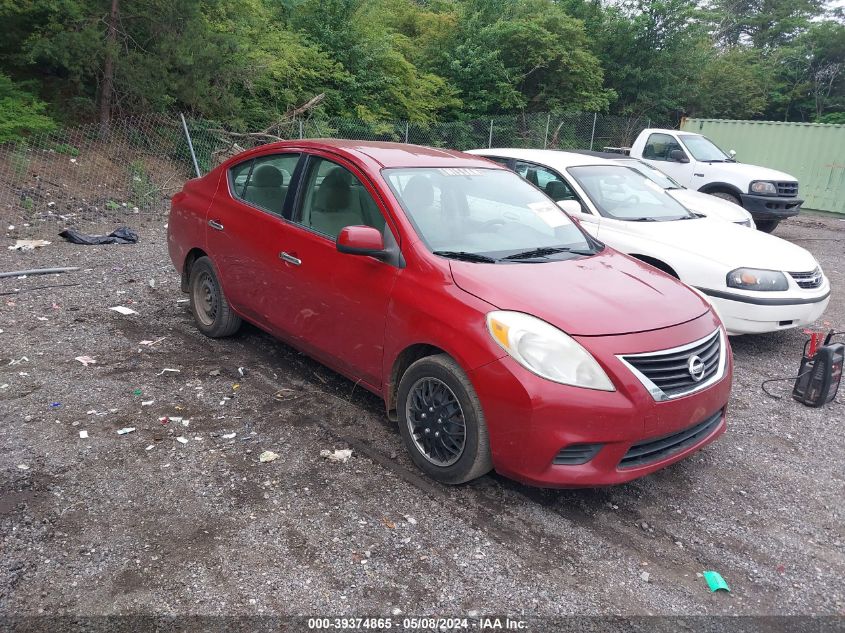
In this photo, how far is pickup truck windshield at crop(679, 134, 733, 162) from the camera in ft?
42.4

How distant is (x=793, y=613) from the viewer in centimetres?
283

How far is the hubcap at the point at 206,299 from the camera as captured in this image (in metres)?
5.50

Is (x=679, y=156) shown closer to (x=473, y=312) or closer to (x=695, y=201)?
(x=695, y=201)

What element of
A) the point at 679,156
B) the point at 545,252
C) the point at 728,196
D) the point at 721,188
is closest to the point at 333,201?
the point at 545,252

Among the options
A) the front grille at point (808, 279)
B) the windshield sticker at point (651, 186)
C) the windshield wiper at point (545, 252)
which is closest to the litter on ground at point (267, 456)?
the windshield wiper at point (545, 252)

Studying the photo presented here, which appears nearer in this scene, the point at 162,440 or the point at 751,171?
the point at 162,440

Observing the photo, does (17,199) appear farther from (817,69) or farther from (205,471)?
(817,69)

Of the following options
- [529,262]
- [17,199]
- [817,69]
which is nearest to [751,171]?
[529,262]

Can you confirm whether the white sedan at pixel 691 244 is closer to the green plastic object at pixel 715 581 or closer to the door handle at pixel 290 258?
the door handle at pixel 290 258

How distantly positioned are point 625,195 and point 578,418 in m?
4.56

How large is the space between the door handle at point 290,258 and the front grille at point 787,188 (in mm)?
10963

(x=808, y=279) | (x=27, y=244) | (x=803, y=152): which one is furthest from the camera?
(x=803, y=152)

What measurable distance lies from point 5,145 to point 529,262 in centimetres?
1117

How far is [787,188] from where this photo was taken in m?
12.4
